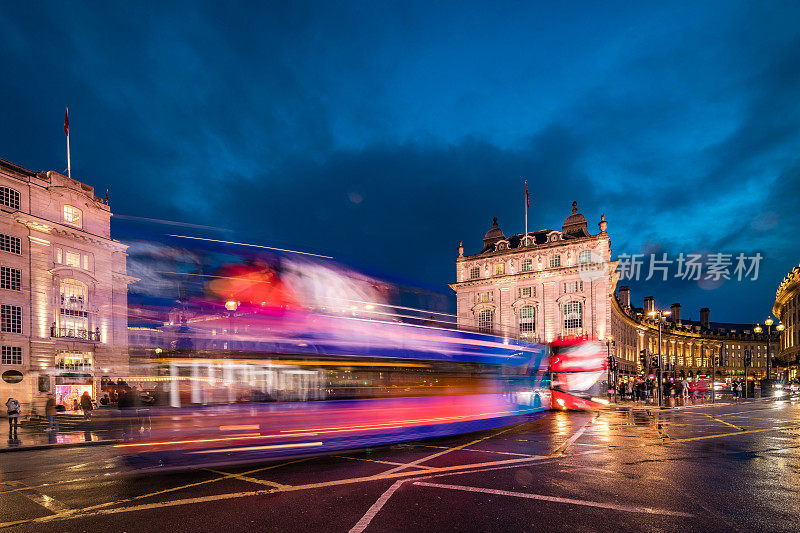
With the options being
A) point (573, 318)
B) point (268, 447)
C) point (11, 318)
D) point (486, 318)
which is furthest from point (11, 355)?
point (573, 318)

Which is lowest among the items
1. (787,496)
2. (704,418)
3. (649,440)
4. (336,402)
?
(704,418)

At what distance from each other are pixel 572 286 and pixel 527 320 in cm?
848

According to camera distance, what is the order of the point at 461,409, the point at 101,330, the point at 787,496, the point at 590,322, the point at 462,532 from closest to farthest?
1. the point at 462,532
2. the point at 787,496
3. the point at 461,409
4. the point at 101,330
5. the point at 590,322

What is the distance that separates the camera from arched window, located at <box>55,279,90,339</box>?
120 ft

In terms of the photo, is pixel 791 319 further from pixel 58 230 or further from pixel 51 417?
pixel 58 230

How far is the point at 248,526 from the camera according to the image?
7.05 meters

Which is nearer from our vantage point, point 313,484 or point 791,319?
point 313,484

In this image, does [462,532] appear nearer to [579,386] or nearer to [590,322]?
[579,386]

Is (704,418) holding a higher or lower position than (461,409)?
lower

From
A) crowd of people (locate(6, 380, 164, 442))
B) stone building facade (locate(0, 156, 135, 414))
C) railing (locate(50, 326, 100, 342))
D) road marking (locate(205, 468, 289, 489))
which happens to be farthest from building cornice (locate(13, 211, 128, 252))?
road marking (locate(205, 468, 289, 489))

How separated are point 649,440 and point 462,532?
11969 millimetres

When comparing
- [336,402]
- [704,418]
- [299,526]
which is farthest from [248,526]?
[704,418]

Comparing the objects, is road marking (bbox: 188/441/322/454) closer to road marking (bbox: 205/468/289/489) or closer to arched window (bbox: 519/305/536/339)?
road marking (bbox: 205/468/289/489)

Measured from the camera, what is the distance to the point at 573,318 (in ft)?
235
